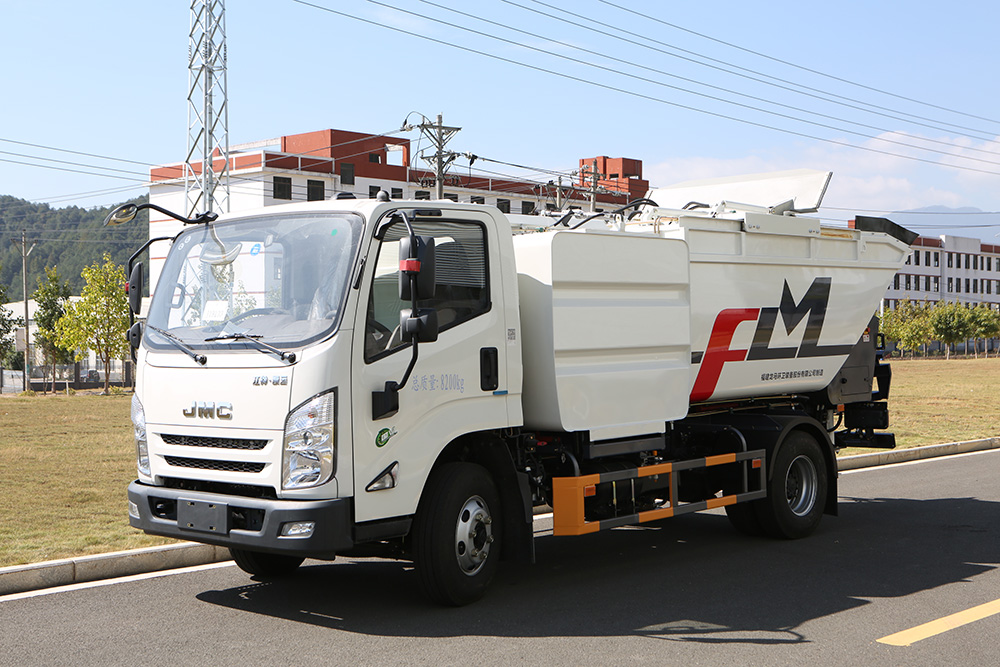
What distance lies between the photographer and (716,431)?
895 cm

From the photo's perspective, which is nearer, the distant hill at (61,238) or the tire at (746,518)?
the tire at (746,518)

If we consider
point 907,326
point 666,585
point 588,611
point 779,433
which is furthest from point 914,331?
point 588,611

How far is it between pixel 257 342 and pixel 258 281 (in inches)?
20.7

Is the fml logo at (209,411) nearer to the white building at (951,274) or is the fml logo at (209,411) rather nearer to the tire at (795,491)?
the tire at (795,491)

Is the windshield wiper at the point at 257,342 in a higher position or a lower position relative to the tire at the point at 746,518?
higher

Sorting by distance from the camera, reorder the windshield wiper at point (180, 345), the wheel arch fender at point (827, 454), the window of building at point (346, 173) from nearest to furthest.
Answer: the windshield wiper at point (180, 345) < the wheel arch fender at point (827, 454) < the window of building at point (346, 173)

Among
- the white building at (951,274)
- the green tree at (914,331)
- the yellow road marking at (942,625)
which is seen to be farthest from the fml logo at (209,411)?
the white building at (951,274)

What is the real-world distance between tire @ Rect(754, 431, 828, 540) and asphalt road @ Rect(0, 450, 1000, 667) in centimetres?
16

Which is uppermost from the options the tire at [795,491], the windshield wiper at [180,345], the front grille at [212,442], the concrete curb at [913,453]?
the windshield wiper at [180,345]

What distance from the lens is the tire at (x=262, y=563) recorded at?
7391 millimetres

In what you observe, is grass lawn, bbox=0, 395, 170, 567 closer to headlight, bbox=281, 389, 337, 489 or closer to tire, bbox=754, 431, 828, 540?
headlight, bbox=281, 389, 337, 489

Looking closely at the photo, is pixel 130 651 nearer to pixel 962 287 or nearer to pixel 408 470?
pixel 408 470

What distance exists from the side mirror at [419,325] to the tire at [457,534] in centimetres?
100

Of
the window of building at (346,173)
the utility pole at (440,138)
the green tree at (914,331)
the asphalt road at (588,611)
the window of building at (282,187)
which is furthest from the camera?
the green tree at (914,331)
